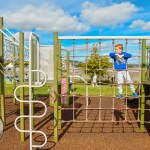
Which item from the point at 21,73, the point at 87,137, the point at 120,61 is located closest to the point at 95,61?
the point at 120,61

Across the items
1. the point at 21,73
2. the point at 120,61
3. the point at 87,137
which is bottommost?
the point at 87,137

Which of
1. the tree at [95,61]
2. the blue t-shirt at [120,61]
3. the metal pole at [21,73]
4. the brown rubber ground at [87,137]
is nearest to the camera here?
the brown rubber ground at [87,137]

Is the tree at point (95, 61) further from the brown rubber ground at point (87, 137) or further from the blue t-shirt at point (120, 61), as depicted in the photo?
the brown rubber ground at point (87, 137)

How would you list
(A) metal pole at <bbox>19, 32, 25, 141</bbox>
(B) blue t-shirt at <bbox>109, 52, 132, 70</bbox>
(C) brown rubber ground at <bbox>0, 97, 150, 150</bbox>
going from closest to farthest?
(C) brown rubber ground at <bbox>0, 97, 150, 150</bbox>
(A) metal pole at <bbox>19, 32, 25, 141</bbox>
(B) blue t-shirt at <bbox>109, 52, 132, 70</bbox>

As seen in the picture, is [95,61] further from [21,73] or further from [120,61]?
[21,73]

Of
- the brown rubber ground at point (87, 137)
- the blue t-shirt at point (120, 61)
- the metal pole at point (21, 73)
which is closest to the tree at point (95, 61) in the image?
the blue t-shirt at point (120, 61)

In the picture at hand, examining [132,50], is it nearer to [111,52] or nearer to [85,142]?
[111,52]

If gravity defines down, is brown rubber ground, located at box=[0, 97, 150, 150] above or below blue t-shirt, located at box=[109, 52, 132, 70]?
below

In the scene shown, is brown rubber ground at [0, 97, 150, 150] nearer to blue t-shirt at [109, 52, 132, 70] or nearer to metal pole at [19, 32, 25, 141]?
metal pole at [19, 32, 25, 141]

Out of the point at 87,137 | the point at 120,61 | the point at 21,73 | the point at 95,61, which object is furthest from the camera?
the point at 95,61

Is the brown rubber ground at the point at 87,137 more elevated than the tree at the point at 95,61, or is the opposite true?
the tree at the point at 95,61

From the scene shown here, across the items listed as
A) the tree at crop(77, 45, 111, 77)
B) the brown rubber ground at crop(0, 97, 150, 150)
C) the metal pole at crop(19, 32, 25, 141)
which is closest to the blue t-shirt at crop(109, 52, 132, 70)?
the tree at crop(77, 45, 111, 77)

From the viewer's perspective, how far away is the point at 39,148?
11.4 ft

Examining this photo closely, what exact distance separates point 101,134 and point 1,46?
8.27 ft
